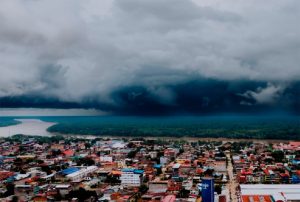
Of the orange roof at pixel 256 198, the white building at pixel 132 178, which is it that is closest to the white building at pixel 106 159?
the white building at pixel 132 178

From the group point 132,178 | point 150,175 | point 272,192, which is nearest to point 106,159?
point 150,175

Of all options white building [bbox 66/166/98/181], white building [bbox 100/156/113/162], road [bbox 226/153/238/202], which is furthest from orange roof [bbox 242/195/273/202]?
white building [bbox 100/156/113/162]

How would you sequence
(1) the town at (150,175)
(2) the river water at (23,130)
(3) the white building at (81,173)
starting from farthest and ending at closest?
(2) the river water at (23,130)
(3) the white building at (81,173)
(1) the town at (150,175)

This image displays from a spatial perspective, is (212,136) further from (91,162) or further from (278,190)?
(278,190)

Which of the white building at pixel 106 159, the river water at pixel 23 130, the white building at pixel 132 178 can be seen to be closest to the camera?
the white building at pixel 132 178

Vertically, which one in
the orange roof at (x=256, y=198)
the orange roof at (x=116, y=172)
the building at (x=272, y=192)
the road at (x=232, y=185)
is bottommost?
the road at (x=232, y=185)

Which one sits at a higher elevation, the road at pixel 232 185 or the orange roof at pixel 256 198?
the orange roof at pixel 256 198

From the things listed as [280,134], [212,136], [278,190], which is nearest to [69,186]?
[278,190]

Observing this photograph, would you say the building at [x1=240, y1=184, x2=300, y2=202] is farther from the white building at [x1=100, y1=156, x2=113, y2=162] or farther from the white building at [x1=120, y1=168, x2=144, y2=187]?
the white building at [x1=100, y1=156, x2=113, y2=162]

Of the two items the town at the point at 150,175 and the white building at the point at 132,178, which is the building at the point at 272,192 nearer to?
the town at the point at 150,175
